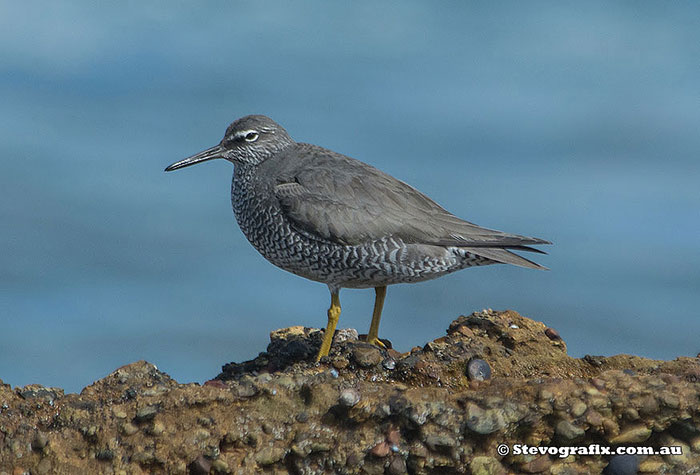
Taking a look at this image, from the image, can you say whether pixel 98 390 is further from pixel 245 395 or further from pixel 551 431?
pixel 551 431

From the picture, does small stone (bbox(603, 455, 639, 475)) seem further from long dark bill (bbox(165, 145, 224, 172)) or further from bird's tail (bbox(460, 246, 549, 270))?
long dark bill (bbox(165, 145, 224, 172))

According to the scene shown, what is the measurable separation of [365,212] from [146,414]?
12.6 ft

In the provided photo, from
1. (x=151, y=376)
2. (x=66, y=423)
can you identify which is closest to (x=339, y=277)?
(x=151, y=376)

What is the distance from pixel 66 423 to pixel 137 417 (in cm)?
64

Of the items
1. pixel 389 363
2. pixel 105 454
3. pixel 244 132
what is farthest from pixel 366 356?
pixel 244 132

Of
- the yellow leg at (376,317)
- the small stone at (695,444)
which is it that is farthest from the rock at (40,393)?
the small stone at (695,444)

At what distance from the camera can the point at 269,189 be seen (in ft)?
32.1

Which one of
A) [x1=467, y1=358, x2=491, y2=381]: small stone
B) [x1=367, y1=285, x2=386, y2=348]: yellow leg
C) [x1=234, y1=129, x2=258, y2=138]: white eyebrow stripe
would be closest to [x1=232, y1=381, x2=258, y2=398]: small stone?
→ [x1=467, y1=358, x2=491, y2=381]: small stone

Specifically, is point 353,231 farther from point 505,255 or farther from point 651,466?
point 651,466

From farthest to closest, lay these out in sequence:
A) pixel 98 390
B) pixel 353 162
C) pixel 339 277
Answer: pixel 353 162, pixel 339 277, pixel 98 390

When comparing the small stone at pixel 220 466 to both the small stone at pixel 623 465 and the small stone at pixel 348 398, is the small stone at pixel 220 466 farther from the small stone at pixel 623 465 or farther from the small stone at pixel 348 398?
the small stone at pixel 623 465

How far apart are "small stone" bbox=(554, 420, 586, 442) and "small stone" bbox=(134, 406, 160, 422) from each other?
310 cm

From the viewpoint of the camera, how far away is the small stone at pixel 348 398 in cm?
633

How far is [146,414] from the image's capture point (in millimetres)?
6477
